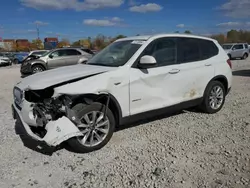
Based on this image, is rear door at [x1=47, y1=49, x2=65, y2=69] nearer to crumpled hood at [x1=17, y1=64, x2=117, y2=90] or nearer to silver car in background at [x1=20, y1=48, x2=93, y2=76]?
silver car in background at [x1=20, y1=48, x2=93, y2=76]

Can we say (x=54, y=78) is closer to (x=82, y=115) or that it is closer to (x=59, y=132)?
(x=82, y=115)

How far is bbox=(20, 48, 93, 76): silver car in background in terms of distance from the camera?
13.5 metres

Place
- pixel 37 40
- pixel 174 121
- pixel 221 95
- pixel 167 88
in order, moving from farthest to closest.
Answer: pixel 37 40 → pixel 221 95 → pixel 174 121 → pixel 167 88

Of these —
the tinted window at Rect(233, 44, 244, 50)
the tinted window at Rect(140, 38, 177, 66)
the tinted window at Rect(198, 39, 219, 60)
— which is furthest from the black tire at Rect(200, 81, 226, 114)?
the tinted window at Rect(233, 44, 244, 50)

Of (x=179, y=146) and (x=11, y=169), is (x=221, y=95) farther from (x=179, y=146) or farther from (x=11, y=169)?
(x=11, y=169)

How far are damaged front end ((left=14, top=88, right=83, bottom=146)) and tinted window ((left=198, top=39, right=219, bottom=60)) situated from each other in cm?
305

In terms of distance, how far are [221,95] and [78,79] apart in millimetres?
3434

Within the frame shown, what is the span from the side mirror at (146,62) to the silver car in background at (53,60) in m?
9.78

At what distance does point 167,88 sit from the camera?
174 inches

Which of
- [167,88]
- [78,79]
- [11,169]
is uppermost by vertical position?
[78,79]

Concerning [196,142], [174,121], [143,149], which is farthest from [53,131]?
[174,121]

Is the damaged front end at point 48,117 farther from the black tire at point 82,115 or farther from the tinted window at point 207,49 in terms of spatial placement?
the tinted window at point 207,49

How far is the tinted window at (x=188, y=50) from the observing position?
4699mm

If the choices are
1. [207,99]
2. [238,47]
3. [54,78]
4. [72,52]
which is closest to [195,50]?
[207,99]
